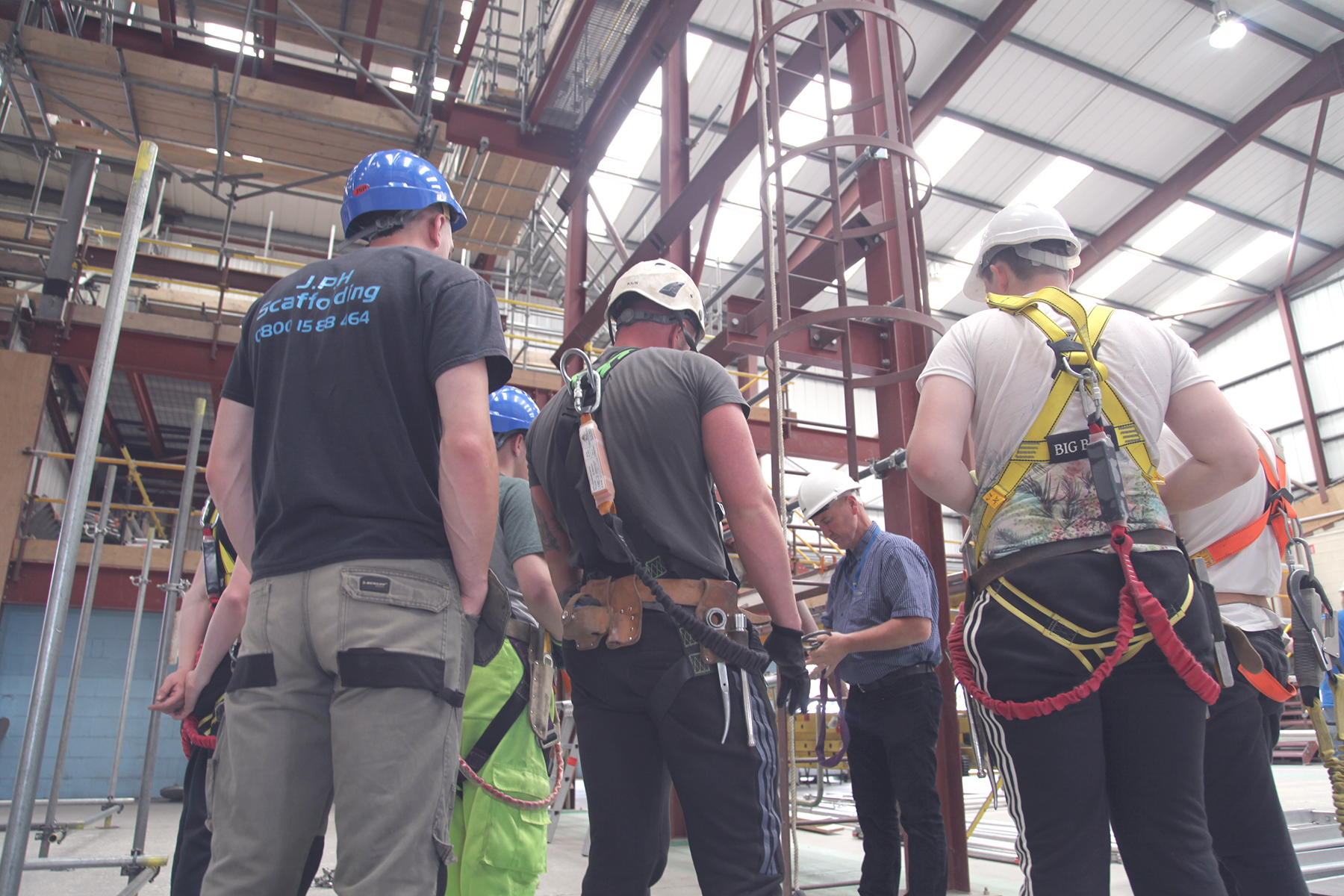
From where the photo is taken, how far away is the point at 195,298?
15.4 metres

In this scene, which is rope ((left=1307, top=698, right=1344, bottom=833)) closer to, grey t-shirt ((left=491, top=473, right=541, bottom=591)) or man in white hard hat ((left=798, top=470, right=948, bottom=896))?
man in white hard hat ((left=798, top=470, right=948, bottom=896))

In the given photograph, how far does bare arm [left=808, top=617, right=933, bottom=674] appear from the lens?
12.8 feet

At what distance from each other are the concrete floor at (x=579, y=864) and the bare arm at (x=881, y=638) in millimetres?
1545

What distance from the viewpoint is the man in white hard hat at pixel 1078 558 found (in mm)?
1796

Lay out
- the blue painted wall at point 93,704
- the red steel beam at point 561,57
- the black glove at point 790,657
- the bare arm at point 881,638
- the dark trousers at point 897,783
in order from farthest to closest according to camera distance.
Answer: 1. the blue painted wall at point 93,704
2. the red steel beam at point 561,57
3. the bare arm at point 881,638
4. the dark trousers at point 897,783
5. the black glove at point 790,657

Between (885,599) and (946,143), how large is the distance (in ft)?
55.3

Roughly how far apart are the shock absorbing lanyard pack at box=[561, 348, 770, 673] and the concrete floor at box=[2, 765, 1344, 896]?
3028mm

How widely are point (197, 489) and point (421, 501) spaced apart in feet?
71.3

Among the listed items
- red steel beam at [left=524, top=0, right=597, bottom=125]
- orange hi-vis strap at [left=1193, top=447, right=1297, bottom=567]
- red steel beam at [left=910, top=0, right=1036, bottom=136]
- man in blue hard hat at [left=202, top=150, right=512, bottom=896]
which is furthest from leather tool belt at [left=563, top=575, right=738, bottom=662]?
red steel beam at [left=910, top=0, right=1036, bottom=136]

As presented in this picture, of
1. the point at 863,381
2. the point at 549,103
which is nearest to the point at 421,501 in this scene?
the point at 863,381

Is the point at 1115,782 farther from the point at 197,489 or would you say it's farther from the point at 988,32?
the point at 197,489

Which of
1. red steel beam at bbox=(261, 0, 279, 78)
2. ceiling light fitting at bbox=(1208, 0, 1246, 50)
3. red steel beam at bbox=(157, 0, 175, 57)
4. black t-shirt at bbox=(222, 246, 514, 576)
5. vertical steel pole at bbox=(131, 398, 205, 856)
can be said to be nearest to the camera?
black t-shirt at bbox=(222, 246, 514, 576)

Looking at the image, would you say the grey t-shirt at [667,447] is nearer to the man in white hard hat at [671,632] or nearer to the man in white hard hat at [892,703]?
the man in white hard hat at [671,632]

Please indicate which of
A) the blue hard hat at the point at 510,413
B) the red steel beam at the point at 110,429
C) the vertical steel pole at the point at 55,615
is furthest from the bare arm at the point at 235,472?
the red steel beam at the point at 110,429
